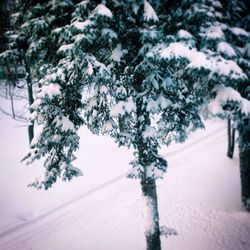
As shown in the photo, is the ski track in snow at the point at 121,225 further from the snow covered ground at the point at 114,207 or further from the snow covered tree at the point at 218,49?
the snow covered tree at the point at 218,49

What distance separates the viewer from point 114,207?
12.5 metres

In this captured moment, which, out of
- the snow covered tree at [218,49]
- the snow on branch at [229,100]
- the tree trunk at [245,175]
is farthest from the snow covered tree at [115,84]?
the tree trunk at [245,175]

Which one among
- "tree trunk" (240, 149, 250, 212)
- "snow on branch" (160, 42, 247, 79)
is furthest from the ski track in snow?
"snow on branch" (160, 42, 247, 79)

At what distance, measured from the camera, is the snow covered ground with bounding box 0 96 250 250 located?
989 cm

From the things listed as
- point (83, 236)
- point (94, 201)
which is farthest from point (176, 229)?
point (94, 201)

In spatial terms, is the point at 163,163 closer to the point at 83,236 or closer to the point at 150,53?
the point at 150,53

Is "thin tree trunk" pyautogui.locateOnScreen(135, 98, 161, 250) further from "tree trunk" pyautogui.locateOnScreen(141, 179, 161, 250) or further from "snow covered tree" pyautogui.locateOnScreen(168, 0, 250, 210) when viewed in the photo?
"snow covered tree" pyautogui.locateOnScreen(168, 0, 250, 210)

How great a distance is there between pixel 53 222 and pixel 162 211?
4843 mm

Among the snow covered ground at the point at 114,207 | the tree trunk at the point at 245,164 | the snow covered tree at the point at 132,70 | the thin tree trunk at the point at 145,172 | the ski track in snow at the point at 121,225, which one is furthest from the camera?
the tree trunk at the point at 245,164

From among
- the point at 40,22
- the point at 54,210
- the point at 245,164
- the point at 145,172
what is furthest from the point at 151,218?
the point at 40,22

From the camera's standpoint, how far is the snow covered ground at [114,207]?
989 cm

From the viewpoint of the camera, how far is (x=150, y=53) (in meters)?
6.09

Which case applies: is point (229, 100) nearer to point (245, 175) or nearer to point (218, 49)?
point (218, 49)

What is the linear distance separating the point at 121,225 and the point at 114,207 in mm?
1573
